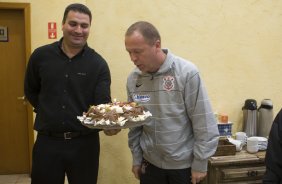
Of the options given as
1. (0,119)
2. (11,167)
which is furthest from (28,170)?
(0,119)

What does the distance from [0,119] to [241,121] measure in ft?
9.59

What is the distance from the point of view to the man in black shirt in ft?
6.09

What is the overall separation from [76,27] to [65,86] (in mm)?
368

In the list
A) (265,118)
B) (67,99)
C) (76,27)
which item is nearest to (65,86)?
(67,99)

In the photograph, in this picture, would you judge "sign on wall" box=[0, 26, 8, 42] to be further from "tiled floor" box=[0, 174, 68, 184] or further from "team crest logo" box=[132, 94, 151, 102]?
"team crest logo" box=[132, 94, 151, 102]

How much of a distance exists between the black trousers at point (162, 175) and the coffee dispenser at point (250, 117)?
3.99 feet

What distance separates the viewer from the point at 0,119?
386 centimetres

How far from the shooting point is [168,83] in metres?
1.66

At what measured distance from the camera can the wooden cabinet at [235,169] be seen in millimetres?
2270

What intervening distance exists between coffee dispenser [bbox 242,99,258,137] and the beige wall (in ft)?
0.36

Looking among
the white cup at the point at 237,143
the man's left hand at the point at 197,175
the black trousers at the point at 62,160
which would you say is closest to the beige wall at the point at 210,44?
the white cup at the point at 237,143

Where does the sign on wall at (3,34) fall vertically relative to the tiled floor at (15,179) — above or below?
above

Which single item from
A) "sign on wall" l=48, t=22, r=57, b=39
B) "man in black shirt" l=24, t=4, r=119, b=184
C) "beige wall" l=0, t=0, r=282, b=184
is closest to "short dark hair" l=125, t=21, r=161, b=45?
"man in black shirt" l=24, t=4, r=119, b=184

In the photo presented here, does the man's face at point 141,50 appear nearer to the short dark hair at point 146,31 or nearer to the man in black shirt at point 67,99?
the short dark hair at point 146,31
